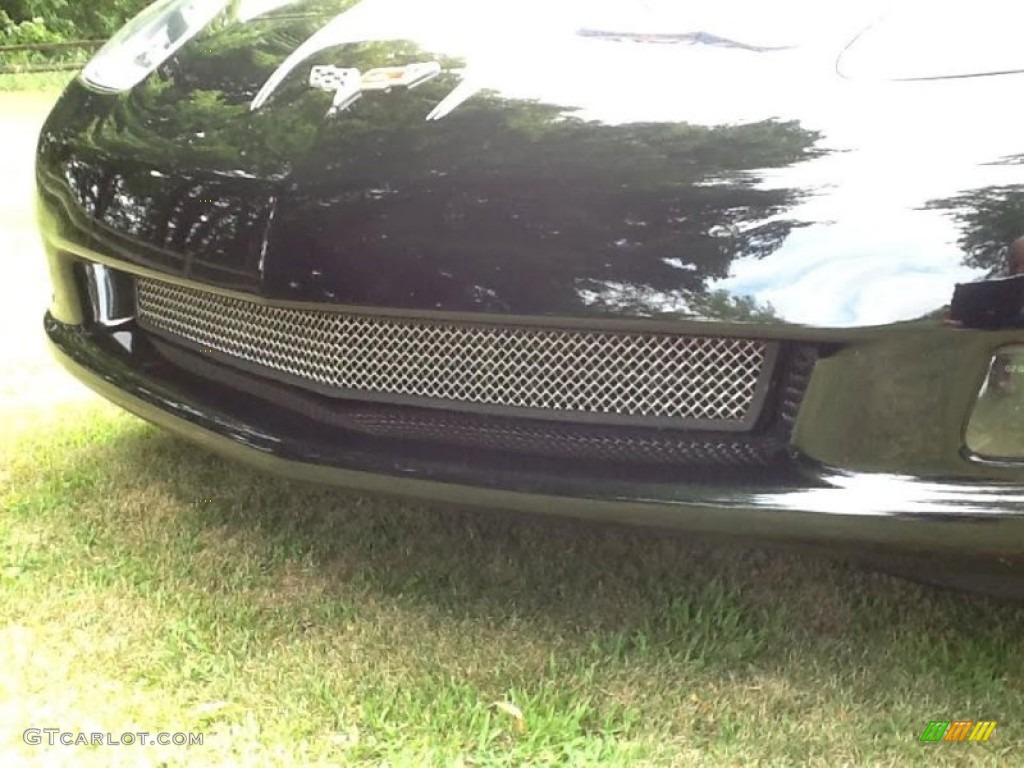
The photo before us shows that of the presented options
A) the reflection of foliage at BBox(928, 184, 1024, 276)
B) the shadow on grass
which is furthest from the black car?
the shadow on grass

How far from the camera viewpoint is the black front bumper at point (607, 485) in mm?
1470

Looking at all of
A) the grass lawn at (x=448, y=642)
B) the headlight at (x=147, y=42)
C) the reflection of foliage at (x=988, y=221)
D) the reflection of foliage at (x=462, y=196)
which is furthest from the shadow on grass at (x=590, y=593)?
the headlight at (x=147, y=42)

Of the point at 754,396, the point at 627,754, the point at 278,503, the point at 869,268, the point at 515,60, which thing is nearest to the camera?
the point at 869,268

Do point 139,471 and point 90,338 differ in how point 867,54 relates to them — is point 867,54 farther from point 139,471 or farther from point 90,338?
point 139,471

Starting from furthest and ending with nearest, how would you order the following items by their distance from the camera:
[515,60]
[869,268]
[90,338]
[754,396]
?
[90,338] < [515,60] < [754,396] < [869,268]

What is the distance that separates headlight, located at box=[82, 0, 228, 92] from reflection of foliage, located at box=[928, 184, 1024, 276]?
1507 millimetres

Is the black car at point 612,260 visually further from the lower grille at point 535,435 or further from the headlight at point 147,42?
the headlight at point 147,42

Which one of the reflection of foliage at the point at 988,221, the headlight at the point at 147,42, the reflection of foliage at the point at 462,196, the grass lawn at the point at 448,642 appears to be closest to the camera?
the reflection of foliage at the point at 988,221

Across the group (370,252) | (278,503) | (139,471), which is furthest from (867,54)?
(139,471)

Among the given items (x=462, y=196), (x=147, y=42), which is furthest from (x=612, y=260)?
(x=147, y=42)

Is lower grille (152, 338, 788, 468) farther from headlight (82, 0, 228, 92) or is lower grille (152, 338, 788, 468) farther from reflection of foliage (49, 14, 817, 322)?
headlight (82, 0, 228, 92)

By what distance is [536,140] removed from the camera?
5.40ft

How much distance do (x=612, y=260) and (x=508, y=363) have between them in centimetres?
24

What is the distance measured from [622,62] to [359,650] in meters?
1.04
